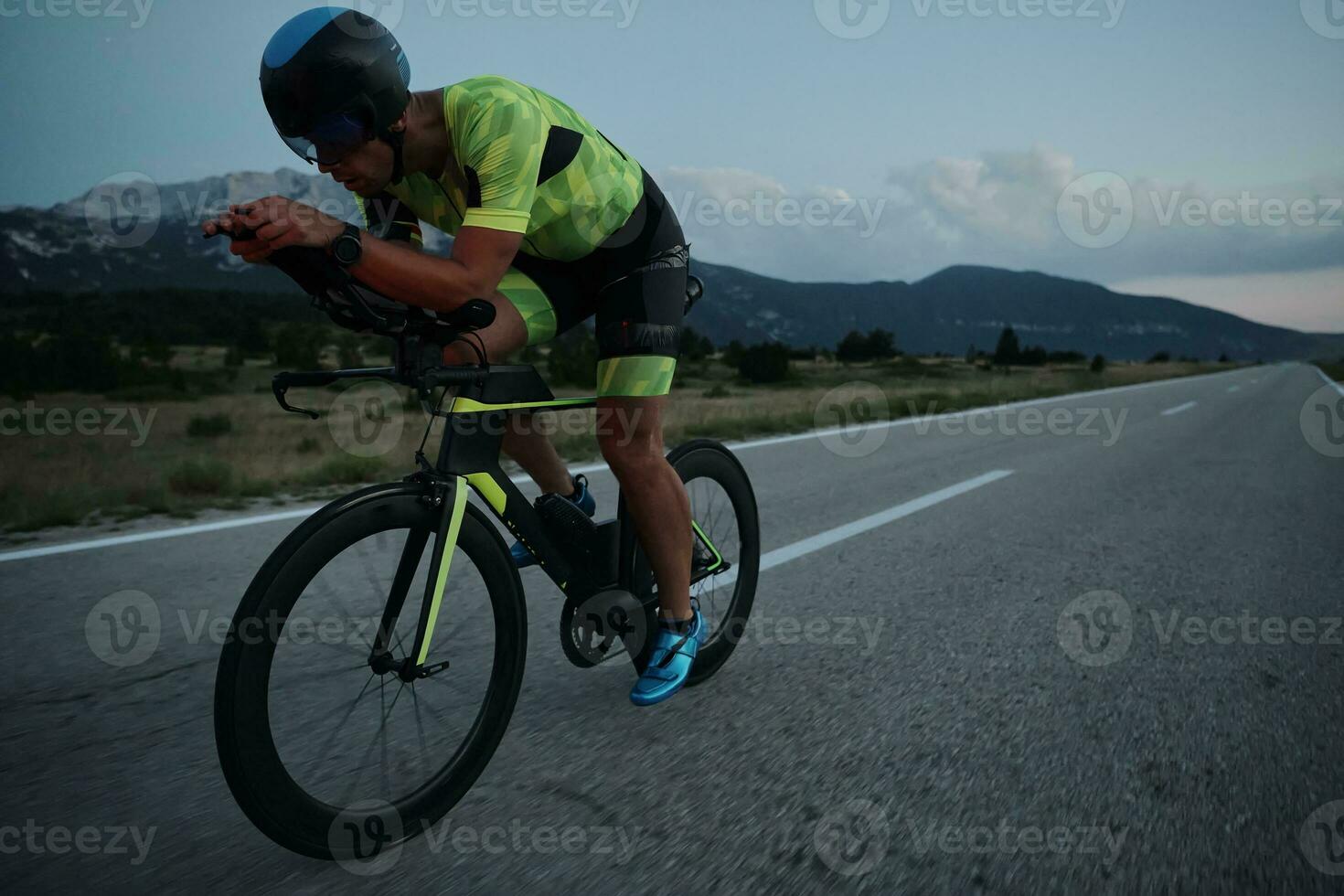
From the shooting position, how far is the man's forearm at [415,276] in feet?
5.50

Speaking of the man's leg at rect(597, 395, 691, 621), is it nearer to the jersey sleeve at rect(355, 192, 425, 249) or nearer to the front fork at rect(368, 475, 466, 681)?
the front fork at rect(368, 475, 466, 681)

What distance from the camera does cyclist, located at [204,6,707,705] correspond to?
175cm

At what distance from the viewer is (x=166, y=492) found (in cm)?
602

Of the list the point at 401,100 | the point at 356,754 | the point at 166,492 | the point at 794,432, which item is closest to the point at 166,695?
the point at 356,754

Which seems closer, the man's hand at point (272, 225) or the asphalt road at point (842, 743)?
the man's hand at point (272, 225)

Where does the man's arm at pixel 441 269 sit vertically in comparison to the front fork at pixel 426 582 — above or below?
above

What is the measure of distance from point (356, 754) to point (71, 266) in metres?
209

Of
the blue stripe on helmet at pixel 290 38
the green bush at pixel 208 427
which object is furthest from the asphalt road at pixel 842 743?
the green bush at pixel 208 427
